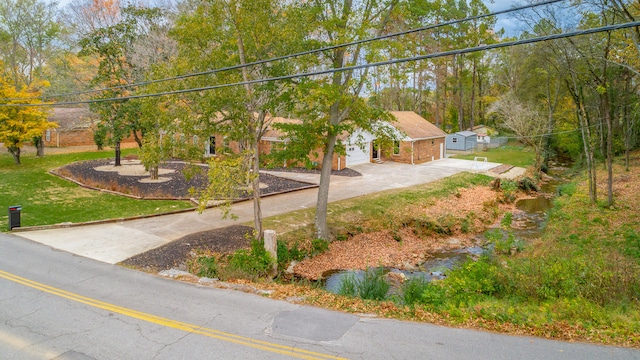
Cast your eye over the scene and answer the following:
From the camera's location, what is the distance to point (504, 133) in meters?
50.6

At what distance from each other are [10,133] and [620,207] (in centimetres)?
3065

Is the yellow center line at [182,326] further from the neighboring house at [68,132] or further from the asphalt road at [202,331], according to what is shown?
the neighboring house at [68,132]

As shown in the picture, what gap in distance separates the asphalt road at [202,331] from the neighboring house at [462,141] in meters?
37.5

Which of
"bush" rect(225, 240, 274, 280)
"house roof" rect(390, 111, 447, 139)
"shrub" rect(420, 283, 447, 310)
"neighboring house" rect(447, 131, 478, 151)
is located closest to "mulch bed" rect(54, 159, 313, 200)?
"bush" rect(225, 240, 274, 280)

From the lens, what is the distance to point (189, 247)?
12.9m

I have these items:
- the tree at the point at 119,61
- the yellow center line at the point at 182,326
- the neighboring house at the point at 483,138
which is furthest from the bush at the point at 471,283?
the neighboring house at the point at 483,138

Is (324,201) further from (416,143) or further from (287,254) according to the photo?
(416,143)

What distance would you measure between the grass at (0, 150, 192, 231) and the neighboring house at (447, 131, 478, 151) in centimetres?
3167

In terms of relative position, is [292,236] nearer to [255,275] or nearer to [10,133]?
[255,275]

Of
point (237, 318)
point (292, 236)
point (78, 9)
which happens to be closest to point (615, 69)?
point (292, 236)

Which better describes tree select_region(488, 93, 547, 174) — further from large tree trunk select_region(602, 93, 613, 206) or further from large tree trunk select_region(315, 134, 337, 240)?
large tree trunk select_region(315, 134, 337, 240)

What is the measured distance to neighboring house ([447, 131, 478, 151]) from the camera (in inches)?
1667

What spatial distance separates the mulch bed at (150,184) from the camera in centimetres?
2003

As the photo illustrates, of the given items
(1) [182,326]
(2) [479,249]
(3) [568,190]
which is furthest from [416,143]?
(1) [182,326]
